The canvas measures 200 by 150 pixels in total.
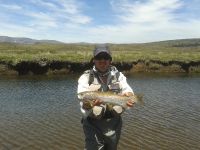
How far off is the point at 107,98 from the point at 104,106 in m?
0.29

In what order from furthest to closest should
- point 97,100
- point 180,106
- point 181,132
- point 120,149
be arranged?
point 180,106 → point 181,132 → point 120,149 → point 97,100

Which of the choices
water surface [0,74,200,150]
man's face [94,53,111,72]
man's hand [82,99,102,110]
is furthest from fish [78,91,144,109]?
water surface [0,74,200,150]

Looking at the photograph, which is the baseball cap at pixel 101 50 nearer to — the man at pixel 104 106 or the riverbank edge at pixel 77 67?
the man at pixel 104 106

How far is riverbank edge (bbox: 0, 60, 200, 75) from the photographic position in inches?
2068

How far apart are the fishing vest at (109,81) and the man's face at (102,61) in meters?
0.15

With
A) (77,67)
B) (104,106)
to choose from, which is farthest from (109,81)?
(77,67)

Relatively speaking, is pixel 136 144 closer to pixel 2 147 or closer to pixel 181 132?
pixel 181 132

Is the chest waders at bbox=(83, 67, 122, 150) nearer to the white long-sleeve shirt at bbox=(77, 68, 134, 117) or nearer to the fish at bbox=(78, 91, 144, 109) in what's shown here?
the white long-sleeve shirt at bbox=(77, 68, 134, 117)

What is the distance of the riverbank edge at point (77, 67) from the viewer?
52.5 meters

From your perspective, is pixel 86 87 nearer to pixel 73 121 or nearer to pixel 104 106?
pixel 104 106

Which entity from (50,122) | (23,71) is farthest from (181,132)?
(23,71)

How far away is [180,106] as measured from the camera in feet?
87.9

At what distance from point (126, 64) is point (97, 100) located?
51.9 m

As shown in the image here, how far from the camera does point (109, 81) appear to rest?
A: 295 inches
